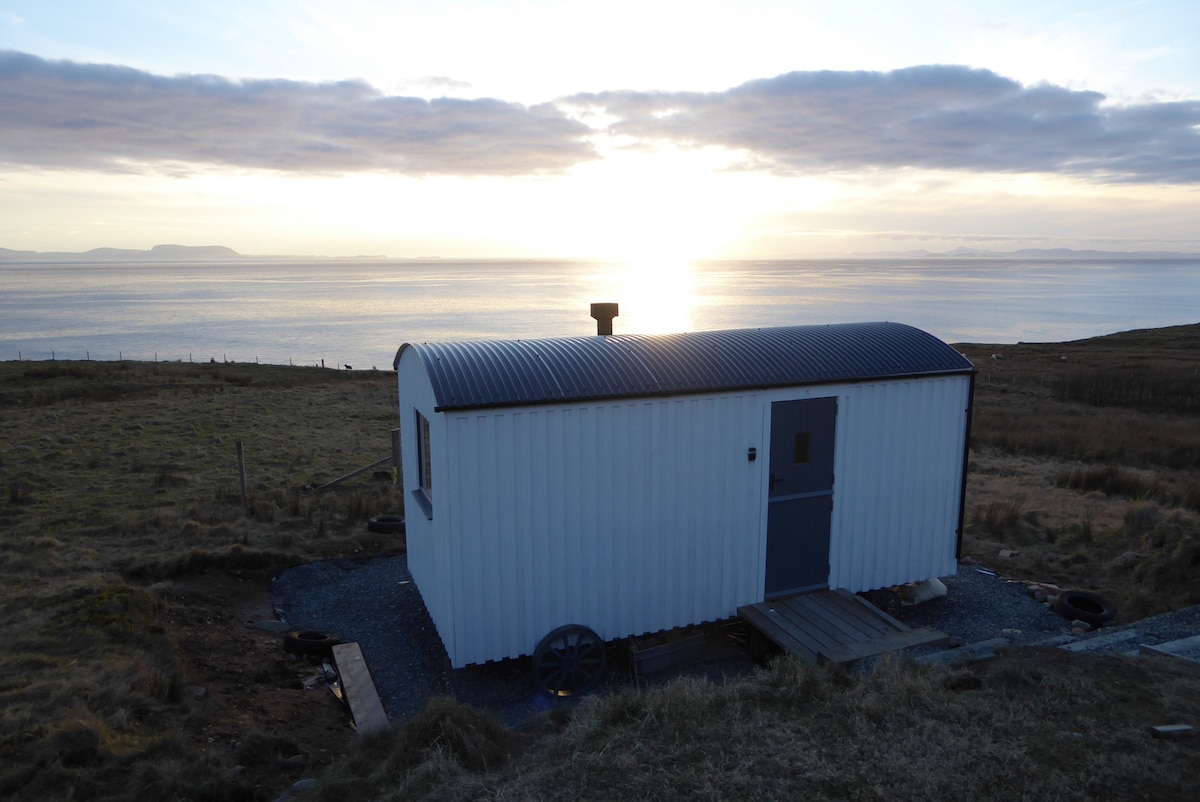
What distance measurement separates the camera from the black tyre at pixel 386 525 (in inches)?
467

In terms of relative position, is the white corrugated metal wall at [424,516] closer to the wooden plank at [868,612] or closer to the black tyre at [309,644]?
the black tyre at [309,644]

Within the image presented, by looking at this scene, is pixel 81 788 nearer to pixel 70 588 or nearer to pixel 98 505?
pixel 70 588

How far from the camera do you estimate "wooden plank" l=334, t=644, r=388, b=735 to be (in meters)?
6.53

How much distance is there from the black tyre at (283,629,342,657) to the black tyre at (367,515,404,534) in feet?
12.2

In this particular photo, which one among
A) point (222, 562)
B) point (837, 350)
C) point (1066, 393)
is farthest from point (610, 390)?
point (1066, 393)

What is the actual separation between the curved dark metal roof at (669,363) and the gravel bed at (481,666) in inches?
113

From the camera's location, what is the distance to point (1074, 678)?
5625 mm

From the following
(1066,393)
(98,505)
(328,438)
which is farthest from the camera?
(1066,393)

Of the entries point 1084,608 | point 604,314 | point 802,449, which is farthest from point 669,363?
point 1084,608

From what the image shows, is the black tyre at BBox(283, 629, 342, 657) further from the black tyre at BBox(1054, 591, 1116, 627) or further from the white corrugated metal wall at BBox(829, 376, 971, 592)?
the black tyre at BBox(1054, 591, 1116, 627)

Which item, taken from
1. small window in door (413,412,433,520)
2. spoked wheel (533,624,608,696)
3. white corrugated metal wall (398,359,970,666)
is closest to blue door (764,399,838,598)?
white corrugated metal wall (398,359,970,666)

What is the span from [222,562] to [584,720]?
6.94m

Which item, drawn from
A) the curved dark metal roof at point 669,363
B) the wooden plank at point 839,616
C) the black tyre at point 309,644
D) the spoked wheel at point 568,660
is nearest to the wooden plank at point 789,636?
the wooden plank at point 839,616

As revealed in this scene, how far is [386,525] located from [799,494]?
21.9ft
